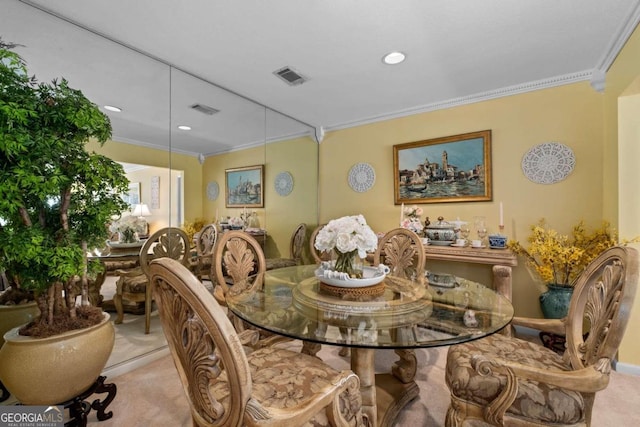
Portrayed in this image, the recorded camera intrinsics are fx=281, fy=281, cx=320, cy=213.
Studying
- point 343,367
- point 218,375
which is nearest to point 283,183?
point 343,367

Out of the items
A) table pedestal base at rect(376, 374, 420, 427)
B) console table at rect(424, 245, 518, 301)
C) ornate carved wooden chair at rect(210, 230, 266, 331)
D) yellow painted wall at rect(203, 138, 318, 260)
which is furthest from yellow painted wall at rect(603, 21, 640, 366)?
yellow painted wall at rect(203, 138, 318, 260)

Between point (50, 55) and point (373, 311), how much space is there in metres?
2.59

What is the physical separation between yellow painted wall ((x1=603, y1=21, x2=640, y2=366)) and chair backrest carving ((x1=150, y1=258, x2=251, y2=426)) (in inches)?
111

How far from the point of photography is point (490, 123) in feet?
9.89

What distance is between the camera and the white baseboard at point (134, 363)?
2.09m

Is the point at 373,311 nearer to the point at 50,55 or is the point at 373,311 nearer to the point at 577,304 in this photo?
the point at 577,304

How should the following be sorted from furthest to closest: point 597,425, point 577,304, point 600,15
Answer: point 600,15, point 597,425, point 577,304

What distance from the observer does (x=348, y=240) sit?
1.54m

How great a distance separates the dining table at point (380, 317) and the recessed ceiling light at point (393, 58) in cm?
179

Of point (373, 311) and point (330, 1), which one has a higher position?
point (330, 1)

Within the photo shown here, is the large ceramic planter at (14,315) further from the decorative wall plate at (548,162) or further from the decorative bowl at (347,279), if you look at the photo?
the decorative wall plate at (548,162)

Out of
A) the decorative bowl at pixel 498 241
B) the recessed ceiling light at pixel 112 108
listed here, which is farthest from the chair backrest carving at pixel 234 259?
the decorative bowl at pixel 498 241

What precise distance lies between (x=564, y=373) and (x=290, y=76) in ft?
9.16

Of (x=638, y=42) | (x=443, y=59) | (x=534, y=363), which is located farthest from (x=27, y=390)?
(x=638, y=42)
